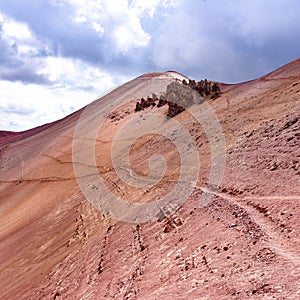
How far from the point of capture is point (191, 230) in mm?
9320

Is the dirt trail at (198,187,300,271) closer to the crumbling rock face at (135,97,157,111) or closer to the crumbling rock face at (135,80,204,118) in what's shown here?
the crumbling rock face at (135,80,204,118)

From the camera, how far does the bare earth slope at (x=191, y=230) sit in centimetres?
667

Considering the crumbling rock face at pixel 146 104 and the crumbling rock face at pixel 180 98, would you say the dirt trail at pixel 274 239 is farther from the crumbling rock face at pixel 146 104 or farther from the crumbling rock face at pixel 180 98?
the crumbling rock face at pixel 146 104

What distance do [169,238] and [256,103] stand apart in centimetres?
1057

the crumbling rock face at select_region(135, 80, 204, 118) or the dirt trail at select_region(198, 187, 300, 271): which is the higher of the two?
the crumbling rock face at select_region(135, 80, 204, 118)

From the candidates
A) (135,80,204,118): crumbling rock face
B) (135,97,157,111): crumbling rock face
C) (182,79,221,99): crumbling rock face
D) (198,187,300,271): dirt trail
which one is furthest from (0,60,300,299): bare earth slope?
(135,97,157,111): crumbling rock face

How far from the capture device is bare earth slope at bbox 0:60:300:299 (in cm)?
667

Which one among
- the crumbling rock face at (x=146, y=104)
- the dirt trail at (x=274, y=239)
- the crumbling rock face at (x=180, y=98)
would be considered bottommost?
the dirt trail at (x=274, y=239)

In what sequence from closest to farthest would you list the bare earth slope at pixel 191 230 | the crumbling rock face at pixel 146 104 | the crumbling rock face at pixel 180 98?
the bare earth slope at pixel 191 230, the crumbling rock face at pixel 180 98, the crumbling rock face at pixel 146 104

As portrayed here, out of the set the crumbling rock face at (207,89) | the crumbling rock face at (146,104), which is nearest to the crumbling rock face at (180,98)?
the crumbling rock face at (207,89)

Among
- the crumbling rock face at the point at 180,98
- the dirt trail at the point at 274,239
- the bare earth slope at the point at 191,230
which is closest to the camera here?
the dirt trail at the point at 274,239

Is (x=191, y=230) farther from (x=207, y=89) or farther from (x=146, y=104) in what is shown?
(x=146, y=104)

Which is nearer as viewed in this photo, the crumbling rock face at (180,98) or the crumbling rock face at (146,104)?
the crumbling rock face at (180,98)

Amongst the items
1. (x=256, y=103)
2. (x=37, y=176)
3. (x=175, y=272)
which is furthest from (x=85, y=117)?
(x=175, y=272)
